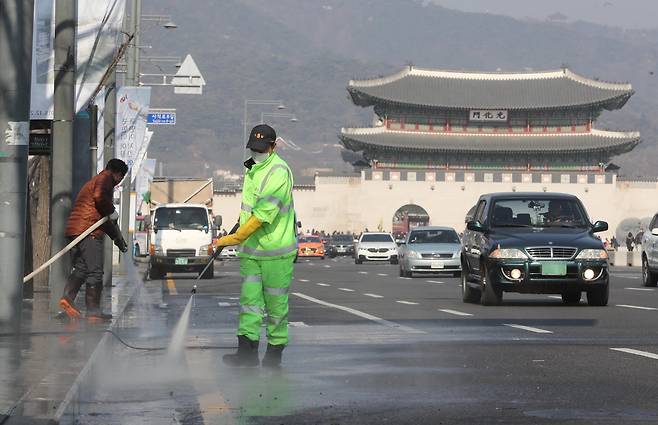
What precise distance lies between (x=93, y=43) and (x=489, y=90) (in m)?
85.8

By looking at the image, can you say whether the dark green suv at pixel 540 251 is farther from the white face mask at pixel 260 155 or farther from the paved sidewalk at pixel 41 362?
the white face mask at pixel 260 155

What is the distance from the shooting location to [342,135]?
335ft

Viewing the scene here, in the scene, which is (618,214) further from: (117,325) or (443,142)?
(117,325)

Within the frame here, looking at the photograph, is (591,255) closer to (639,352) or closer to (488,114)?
(639,352)

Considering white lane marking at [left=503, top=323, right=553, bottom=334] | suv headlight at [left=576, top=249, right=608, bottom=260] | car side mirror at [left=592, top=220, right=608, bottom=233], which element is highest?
car side mirror at [left=592, top=220, right=608, bottom=233]

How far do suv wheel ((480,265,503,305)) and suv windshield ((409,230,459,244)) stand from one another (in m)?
19.7

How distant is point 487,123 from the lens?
103125 mm

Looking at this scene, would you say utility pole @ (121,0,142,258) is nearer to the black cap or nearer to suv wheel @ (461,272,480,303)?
suv wheel @ (461,272,480,303)

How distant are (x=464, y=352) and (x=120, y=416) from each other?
15.9ft

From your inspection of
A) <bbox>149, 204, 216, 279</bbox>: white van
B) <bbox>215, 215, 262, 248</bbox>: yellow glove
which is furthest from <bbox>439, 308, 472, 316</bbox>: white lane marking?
<bbox>149, 204, 216, 279</bbox>: white van

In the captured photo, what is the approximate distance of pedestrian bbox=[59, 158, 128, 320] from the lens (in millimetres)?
18047

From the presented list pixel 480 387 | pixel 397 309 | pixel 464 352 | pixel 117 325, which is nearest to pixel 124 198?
pixel 397 309

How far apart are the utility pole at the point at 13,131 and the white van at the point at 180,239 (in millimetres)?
24352

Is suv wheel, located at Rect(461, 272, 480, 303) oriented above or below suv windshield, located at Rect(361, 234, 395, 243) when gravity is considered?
below
